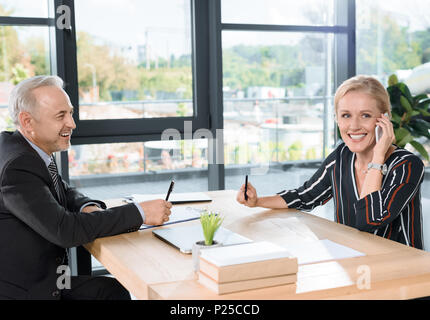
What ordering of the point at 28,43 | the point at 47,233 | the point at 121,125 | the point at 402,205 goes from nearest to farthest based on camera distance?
the point at 47,233
the point at 402,205
the point at 28,43
the point at 121,125

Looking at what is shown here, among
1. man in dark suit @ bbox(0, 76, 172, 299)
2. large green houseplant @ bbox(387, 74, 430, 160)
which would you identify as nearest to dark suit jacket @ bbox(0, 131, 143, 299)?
Result: man in dark suit @ bbox(0, 76, 172, 299)

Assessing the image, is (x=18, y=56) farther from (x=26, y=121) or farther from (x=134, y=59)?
(x=26, y=121)

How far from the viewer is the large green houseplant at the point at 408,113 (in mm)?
3842

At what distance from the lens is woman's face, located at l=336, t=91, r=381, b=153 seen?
2.18m

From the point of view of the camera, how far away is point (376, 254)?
5.43 ft

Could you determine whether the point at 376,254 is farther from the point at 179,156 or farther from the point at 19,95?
the point at 179,156

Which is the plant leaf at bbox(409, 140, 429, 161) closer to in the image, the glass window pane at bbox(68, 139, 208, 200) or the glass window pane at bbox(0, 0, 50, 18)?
the glass window pane at bbox(68, 139, 208, 200)

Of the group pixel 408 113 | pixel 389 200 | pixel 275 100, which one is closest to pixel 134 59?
pixel 275 100

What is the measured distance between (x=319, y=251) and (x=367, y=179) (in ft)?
1.57

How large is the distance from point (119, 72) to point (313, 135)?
1.55 metres

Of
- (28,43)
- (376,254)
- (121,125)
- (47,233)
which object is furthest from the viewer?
(121,125)

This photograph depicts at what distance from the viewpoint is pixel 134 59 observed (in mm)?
3727

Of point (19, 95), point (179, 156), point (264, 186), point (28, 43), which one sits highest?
point (28, 43)

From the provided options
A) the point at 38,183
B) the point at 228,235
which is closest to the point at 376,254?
the point at 228,235
